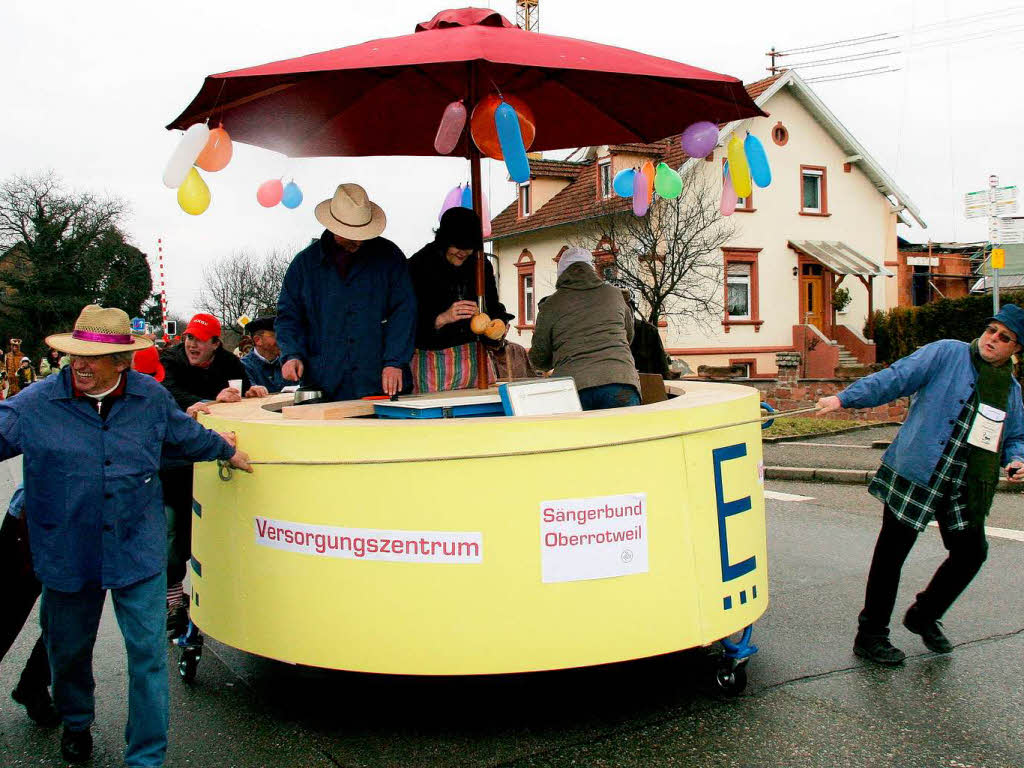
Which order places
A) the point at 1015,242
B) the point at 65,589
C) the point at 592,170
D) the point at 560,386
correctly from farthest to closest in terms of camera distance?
1. the point at 592,170
2. the point at 1015,242
3. the point at 560,386
4. the point at 65,589

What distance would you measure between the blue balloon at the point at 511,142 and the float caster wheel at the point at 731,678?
2307mm

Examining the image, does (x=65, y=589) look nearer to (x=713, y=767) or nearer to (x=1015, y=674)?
(x=713, y=767)

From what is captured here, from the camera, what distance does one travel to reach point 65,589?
320 centimetres

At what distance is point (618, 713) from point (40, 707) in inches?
95.7

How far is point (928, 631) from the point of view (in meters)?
4.59

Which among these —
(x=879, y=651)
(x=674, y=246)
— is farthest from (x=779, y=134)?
(x=879, y=651)

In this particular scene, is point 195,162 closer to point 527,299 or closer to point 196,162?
point 196,162

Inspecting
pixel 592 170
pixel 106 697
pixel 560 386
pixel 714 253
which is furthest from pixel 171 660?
pixel 592 170

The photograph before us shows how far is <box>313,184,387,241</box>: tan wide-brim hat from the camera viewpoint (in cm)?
462

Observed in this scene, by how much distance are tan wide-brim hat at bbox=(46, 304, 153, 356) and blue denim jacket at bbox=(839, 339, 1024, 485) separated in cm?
318

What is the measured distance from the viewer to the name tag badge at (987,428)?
4.29 metres

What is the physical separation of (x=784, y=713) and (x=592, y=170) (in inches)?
1096

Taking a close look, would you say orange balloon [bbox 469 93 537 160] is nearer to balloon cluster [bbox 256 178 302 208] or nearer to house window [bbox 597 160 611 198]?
balloon cluster [bbox 256 178 302 208]

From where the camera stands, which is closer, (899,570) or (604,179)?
(899,570)
